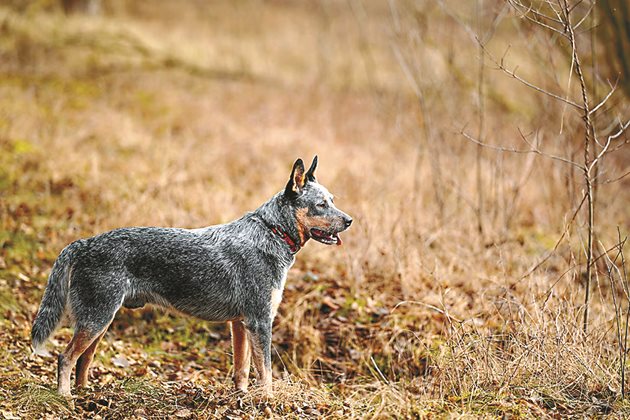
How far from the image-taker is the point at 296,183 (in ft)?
17.7

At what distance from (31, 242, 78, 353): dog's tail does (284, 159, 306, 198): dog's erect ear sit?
169 centimetres

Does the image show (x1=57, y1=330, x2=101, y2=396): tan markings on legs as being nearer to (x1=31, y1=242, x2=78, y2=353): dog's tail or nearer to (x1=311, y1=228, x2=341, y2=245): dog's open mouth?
(x1=31, y1=242, x2=78, y2=353): dog's tail

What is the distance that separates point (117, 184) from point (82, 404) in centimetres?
535

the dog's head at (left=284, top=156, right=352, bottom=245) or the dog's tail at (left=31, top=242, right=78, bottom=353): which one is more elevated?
the dog's head at (left=284, top=156, right=352, bottom=245)

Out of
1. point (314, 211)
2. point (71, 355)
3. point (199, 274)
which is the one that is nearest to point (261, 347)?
point (199, 274)

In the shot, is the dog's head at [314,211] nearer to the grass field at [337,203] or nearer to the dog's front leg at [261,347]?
the dog's front leg at [261,347]

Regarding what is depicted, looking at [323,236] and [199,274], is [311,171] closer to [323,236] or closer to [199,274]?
[323,236]

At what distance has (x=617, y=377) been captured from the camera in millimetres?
5605

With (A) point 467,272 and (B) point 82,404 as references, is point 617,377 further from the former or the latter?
(B) point 82,404

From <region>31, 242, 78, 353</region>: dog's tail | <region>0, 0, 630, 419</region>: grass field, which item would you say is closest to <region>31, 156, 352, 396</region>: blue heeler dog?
<region>31, 242, 78, 353</region>: dog's tail

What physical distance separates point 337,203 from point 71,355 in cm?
614

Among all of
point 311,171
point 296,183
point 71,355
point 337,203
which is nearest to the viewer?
point 71,355

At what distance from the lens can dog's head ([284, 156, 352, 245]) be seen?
5.36 meters

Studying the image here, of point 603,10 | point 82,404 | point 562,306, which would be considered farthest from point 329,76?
point 82,404
